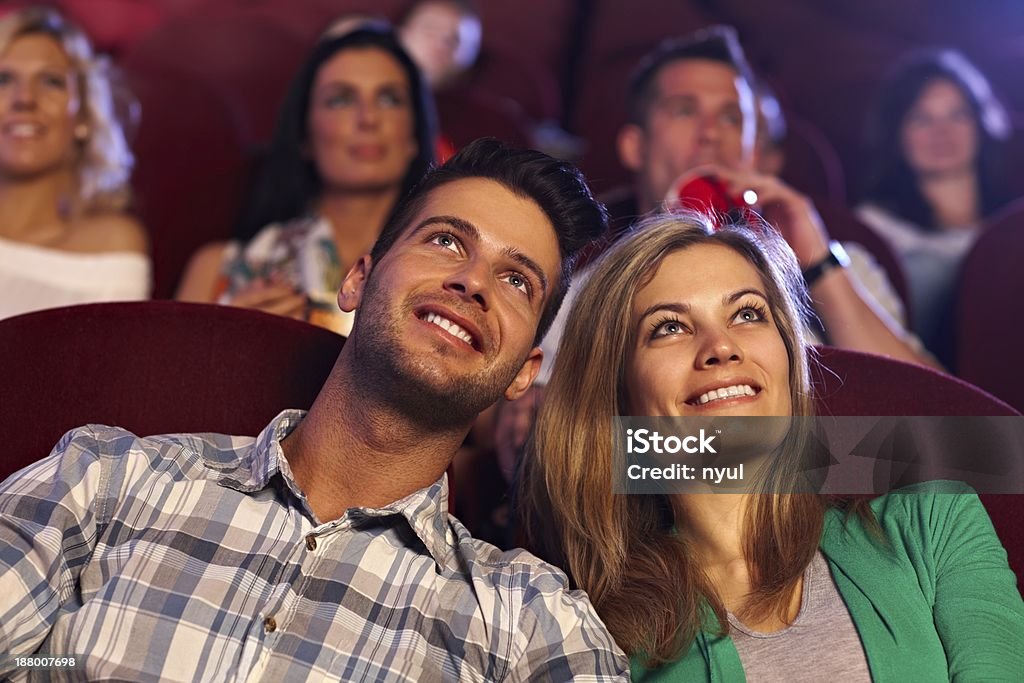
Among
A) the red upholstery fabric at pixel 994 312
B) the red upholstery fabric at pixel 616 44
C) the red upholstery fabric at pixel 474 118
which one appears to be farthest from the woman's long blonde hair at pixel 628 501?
the red upholstery fabric at pixel 616 44

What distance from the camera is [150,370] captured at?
3.22 ft

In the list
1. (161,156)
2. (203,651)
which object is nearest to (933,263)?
(161,156)

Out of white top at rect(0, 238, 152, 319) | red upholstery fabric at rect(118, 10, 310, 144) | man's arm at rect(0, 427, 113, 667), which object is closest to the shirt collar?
man's arm at rect(0, 427, 113, 667)

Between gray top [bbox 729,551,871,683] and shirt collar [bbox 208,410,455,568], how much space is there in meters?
0.25

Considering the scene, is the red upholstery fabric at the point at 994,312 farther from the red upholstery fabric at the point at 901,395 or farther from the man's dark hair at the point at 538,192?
the man's dark hair at the point at 538,192

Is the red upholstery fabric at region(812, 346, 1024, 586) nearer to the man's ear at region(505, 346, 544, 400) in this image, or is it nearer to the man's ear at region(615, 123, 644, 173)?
the man's ear at region(505, 346, 544, 400)

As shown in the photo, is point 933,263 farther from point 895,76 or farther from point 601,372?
point 601,372

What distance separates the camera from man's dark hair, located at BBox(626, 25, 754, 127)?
1854 millimetres

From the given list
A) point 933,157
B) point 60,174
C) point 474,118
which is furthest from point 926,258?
point 60,174

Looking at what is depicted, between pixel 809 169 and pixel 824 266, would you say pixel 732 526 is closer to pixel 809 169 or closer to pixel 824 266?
pixel 824 266

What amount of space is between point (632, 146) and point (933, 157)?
25.1 inches

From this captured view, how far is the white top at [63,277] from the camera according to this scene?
67.0 inches

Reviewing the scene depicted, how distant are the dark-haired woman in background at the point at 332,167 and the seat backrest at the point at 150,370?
652mm

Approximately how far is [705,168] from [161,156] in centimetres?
96
